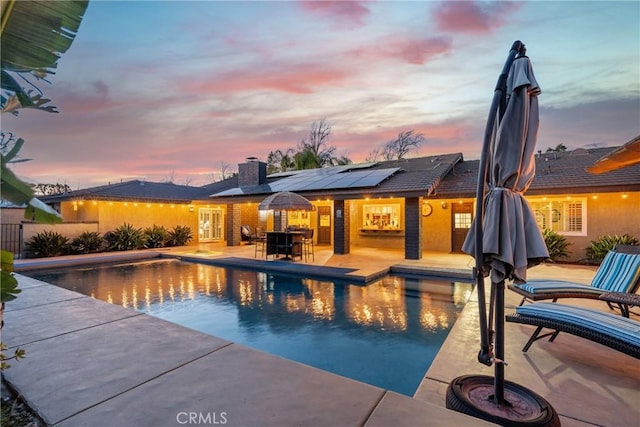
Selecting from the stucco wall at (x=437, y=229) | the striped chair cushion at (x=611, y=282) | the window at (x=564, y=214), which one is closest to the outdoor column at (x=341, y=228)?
the stucco wall at (x=437, y=229)

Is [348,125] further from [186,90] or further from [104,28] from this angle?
[104,28]

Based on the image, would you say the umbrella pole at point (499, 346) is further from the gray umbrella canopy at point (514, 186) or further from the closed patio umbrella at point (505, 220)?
the gray umbrella canopy at point (514, 186)

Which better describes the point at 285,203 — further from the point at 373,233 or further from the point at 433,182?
the point at 373,233

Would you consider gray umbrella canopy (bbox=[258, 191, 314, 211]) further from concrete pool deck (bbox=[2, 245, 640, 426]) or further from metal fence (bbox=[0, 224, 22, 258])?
metal fence (bbox=[0, 224, 22, 258])

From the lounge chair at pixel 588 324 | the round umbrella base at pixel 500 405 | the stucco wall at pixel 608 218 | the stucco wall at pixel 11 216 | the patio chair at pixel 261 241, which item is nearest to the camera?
the round umbrella base at pixel 500 405

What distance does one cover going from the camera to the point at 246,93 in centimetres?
1470

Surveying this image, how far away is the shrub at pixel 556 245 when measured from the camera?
36.9ft

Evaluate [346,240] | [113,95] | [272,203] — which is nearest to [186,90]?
[113,95]

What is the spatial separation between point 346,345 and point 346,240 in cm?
913

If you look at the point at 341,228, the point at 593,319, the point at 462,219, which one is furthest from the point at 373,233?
the point at 593,319

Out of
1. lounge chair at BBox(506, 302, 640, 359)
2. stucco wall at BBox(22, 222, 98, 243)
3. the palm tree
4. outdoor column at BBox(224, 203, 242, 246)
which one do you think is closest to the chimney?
outdoor column at BBox(224, 203, 242, 246)

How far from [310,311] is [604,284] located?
5344 mm

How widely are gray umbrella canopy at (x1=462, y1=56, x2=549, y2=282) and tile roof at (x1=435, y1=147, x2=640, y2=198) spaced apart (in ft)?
34.1

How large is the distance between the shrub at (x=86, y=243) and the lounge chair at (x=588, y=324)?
16.7 meters
